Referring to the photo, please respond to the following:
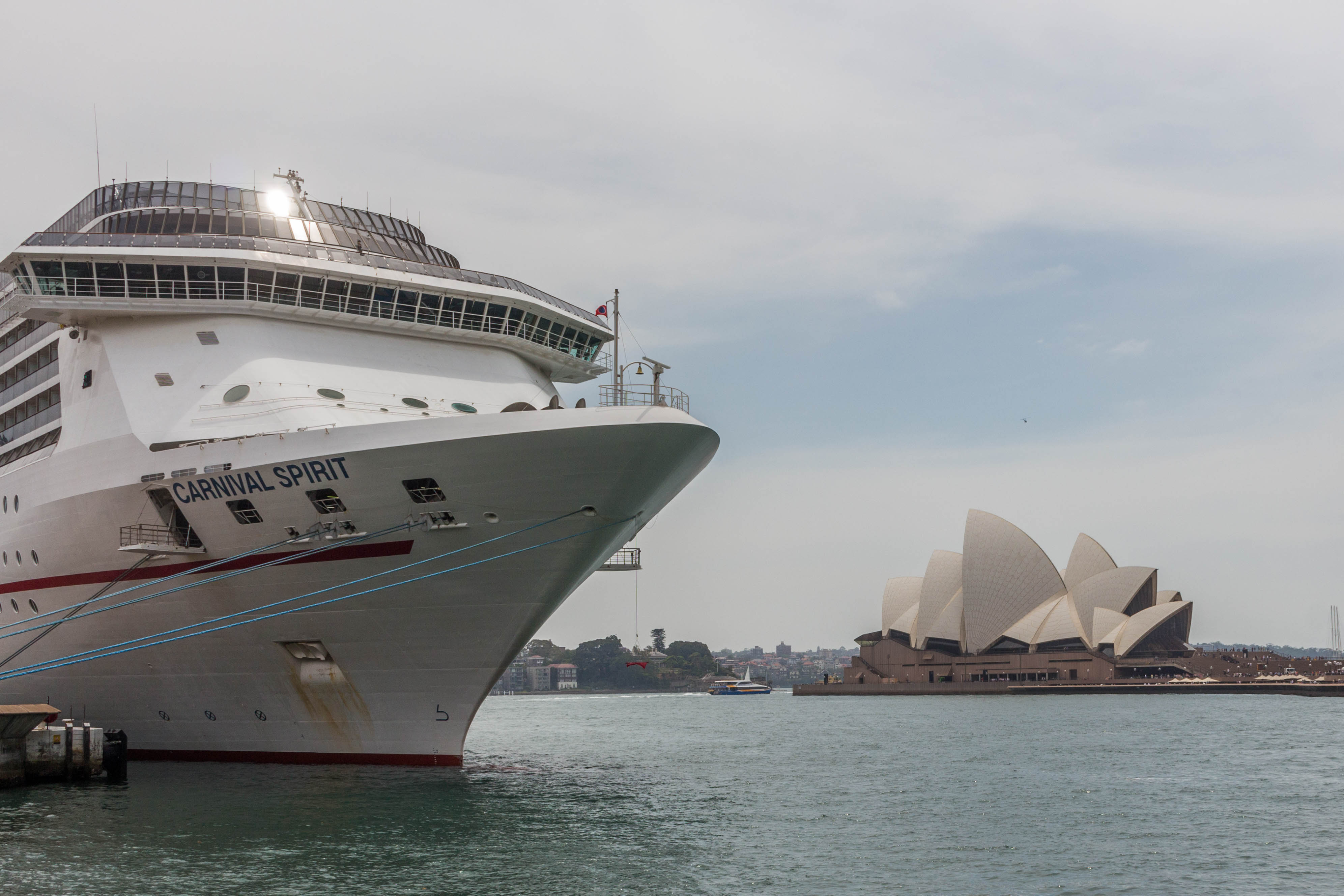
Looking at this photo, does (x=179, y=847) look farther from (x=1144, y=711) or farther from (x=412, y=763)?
(x=1144, y=711)

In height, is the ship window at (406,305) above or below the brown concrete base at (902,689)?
above

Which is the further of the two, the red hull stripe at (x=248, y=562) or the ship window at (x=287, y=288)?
the ship window at (x=287, y=288)

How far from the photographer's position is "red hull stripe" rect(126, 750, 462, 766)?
22.4 m

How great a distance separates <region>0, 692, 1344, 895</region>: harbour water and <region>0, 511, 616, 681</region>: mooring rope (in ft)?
8.60

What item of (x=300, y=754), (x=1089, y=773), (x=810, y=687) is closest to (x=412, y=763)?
(x=300, y=754)

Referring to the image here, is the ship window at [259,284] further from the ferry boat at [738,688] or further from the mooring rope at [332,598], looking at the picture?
the ferry boat at [738,688]

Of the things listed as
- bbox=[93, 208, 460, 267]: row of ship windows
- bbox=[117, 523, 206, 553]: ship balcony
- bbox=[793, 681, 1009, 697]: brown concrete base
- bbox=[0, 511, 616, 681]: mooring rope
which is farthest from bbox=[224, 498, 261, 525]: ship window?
bbox=[793, 681, 1009, 697]: brown concrete base

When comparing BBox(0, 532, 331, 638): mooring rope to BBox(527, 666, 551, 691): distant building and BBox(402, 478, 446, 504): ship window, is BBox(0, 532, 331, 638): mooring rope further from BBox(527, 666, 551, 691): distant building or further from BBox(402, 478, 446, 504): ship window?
BBox(527, 666, 551, 691): distant building

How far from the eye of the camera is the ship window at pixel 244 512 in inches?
828

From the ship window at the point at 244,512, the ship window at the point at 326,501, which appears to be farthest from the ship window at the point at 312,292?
the ship window at the point at 326,501

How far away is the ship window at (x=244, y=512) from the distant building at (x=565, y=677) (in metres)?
174

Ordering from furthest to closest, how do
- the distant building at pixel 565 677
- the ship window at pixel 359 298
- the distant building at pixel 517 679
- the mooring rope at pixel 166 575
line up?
the distant building at pixel 517 679 → the distant building at pixel 565 677 → the ship window at pixel 359 298 → the mooring rope at pixel 166 575

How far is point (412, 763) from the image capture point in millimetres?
22422

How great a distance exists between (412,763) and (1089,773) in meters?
16.5
